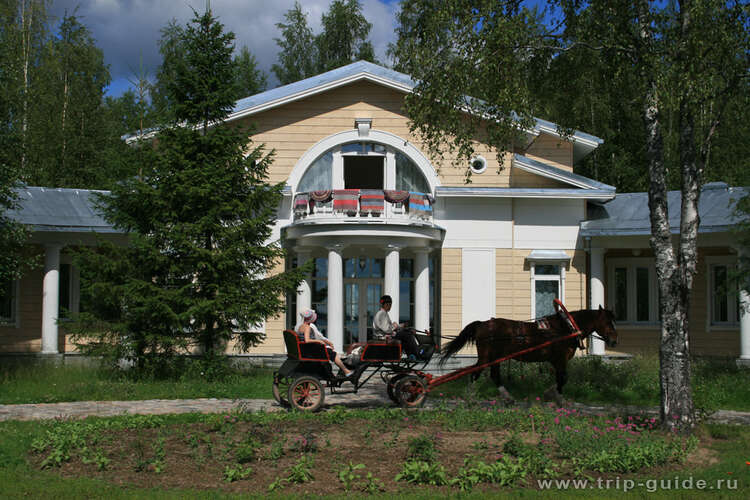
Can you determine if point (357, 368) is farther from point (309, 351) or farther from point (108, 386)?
point (108, 386)

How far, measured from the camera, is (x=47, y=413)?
11836 mm

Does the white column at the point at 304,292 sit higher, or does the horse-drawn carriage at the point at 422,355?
the white column at the point at 304,292

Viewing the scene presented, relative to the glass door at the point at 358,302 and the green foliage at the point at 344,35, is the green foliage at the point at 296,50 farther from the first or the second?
→ the glass door at the point at 358,302

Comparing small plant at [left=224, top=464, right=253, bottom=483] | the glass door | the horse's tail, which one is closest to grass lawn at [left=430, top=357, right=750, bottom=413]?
the horse's tail

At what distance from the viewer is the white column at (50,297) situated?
2034cm

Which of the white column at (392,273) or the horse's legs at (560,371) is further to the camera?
the white column at (392,273)

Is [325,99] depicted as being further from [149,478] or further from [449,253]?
[149,478]

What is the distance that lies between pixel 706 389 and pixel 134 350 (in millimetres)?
11624

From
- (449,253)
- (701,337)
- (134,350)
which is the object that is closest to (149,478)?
(134,350)

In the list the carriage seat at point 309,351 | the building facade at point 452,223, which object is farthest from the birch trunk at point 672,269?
the building facade at point 452,223

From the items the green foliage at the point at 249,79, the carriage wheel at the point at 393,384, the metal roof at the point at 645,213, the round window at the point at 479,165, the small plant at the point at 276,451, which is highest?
the green foliage at the point at 249,79

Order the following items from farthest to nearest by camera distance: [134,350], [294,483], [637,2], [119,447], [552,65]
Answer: [134,350]
[552,65]
[637,2]
[119,447]
[294,483]

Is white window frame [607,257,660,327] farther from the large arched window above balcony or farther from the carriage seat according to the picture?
the carriage seat

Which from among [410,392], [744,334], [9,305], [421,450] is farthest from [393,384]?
[9,305]
